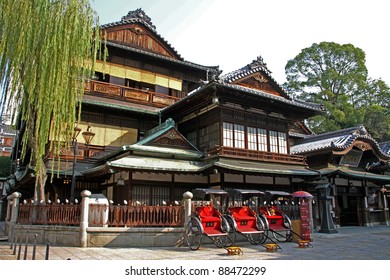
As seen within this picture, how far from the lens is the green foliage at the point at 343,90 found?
39.4 metres

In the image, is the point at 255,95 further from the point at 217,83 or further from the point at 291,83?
the point at 291,83

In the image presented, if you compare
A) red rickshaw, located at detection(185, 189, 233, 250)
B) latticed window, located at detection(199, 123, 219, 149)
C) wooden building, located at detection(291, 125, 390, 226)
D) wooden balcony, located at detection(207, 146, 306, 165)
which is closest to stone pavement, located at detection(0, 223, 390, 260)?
red rickshaw, located at detection(185, 189, 233, 250)

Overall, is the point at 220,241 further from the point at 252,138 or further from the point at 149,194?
the point at 252,138

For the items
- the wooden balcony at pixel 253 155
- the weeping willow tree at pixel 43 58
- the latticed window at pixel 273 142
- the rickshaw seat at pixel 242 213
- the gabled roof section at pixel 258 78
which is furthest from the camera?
the latticed window at pixel 273 142

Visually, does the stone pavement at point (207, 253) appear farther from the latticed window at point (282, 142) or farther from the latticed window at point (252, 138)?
the latticed window at point (282, 142)

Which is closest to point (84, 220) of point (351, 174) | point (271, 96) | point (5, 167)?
point (271, 96)

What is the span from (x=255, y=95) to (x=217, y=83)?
280cm

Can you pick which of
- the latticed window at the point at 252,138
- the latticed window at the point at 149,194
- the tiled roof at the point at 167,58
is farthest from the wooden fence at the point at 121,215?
the tiled roof at the point at 167,58

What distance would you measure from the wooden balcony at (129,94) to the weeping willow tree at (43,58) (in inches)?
281

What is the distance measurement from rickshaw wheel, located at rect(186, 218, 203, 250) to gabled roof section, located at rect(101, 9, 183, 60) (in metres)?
14.7

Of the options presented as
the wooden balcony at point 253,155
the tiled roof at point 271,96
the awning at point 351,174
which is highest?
the tiled roof at point 271,96

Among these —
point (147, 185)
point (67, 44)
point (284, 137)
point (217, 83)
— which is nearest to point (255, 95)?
point (217, 83)

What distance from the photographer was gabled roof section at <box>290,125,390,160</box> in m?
22.8

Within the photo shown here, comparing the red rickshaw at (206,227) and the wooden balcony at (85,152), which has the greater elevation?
the wooden balcony at (85,152)
